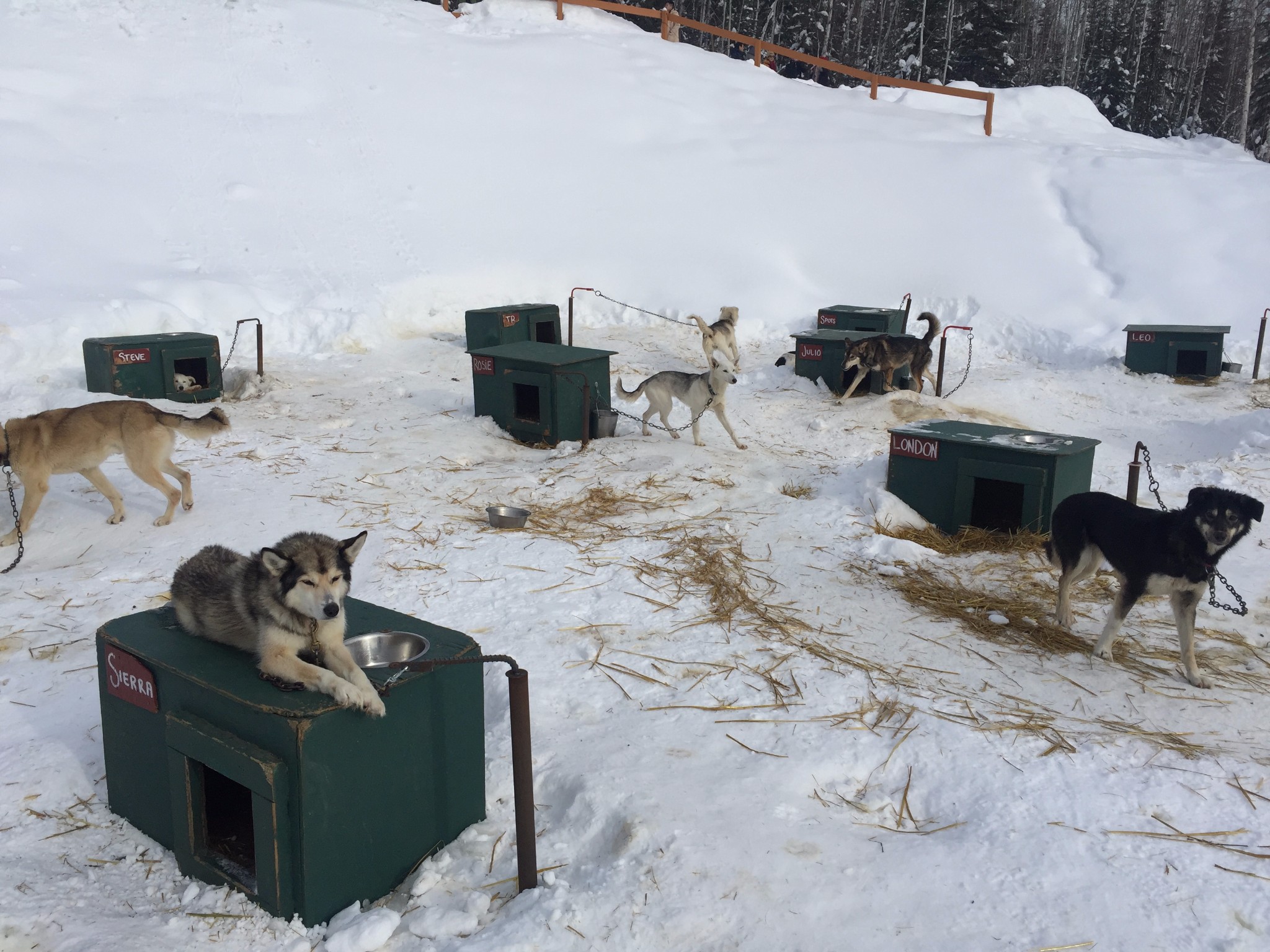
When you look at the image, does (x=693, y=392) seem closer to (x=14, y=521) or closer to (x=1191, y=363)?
(x=14, y=521)

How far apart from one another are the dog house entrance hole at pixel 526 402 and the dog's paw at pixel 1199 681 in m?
7.27

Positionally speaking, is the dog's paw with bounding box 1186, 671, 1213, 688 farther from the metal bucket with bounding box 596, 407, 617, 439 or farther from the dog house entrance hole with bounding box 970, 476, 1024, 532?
the metal bucket with bounding box 596, 407, 617, 439

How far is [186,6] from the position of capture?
76.2ft

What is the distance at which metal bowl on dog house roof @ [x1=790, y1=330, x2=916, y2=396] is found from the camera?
14.0 meters

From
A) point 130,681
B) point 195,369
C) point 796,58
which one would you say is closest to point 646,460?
point 130,681

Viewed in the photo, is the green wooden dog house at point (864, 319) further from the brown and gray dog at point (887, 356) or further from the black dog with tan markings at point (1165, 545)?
the black dog with tan markings at point (1165, 545)

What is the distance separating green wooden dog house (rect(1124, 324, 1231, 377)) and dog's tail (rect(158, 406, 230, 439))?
14.4m

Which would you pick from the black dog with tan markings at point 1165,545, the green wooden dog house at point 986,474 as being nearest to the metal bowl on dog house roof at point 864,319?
the green wooden dog house at point 986,474

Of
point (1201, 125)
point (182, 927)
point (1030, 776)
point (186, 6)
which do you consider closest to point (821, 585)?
point (1030, 776)

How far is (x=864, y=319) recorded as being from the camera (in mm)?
16234

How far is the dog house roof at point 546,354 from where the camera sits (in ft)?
34.1

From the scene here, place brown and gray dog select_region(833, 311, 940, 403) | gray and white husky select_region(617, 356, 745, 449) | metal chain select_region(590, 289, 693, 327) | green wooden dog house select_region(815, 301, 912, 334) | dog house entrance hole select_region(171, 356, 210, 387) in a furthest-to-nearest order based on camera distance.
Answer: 1. metal chain select_region(590, 289, 693, 327)
2. green wooden dog house select_region(815, 301, 912, 334)
3. brown and gray dog select_region(833, 311, 940, 403)
4. dog house entrance hole select_region(171, 356, 210, 387)
5. gray and white husky select_region(617, 356, 745, 449)

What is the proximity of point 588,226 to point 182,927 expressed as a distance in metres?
18.7

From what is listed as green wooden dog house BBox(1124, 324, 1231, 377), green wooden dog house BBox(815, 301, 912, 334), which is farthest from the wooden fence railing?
green wooden dog house BBox(1124, 324, 1231, 377)
